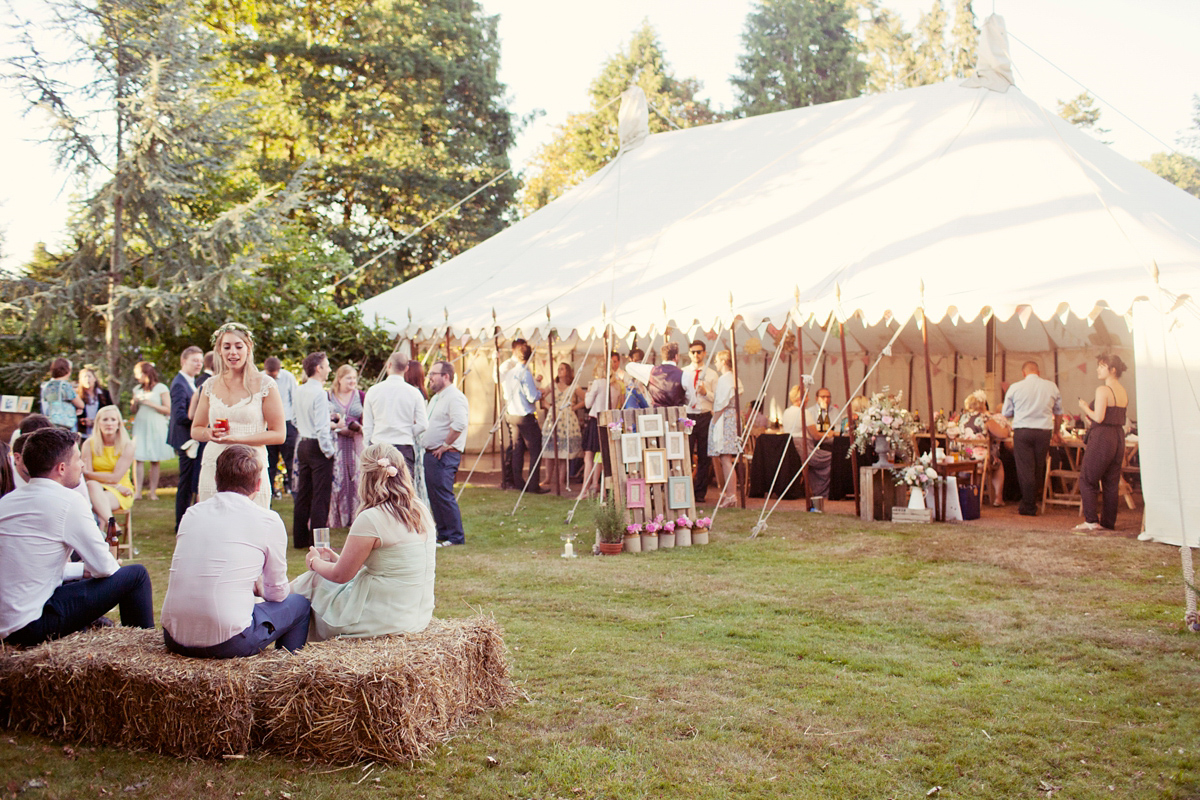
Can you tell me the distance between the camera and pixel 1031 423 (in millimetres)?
9219

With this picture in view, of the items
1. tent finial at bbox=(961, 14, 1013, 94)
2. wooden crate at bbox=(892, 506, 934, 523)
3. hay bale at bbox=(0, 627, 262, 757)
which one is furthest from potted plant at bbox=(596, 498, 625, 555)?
tent finial at bbox=(961, 14, 1013, 94)

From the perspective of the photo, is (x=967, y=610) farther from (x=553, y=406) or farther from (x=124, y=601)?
(x=553, y=406)

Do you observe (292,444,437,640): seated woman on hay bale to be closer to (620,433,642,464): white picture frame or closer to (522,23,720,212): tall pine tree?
(620,433,642,464): white picture frame

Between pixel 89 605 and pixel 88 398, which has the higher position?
pixel 88 398

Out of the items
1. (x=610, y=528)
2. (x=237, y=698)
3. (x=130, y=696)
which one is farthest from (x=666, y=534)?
(x=130, y=696)

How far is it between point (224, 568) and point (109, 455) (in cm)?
430

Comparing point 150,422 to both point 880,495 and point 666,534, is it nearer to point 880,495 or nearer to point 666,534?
point 666,534

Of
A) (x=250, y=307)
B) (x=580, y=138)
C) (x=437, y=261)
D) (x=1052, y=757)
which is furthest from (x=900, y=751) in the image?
(x=580, y=138)

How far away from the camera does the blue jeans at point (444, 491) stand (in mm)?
7867

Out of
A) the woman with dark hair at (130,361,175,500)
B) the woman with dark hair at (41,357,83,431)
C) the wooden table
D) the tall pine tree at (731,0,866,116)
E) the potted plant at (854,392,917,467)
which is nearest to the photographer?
the wooden table

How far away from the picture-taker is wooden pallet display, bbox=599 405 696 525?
7.83 metres

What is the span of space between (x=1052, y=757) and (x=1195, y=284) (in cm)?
519

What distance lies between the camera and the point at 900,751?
3.44 metres

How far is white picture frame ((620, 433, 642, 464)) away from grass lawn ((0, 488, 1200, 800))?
92 cm
